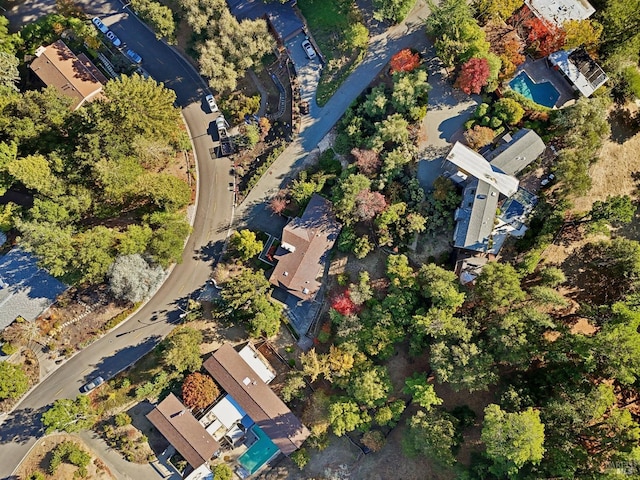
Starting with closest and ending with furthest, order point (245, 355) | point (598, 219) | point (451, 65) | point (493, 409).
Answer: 1. point (493, 409)
2. point (598, 219)
3. point (451, 65)
4. point (245, 355)

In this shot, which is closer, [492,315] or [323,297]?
[492,315]

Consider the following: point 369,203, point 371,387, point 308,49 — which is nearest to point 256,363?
point 371,387

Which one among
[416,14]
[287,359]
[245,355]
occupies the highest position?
[416,14]

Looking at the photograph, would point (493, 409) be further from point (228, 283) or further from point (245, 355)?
point (228, 283)

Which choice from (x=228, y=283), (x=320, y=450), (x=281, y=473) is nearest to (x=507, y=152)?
(x=228, y=283)

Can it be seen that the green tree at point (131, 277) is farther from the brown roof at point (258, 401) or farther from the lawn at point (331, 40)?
the lawn at point (331, 40)

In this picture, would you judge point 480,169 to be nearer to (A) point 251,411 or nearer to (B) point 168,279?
(A) point 251,411

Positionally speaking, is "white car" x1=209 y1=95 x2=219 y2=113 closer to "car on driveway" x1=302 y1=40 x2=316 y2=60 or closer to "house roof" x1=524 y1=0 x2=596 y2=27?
"car on driveway" x1=302 y1=40 x2=316 y2=60
